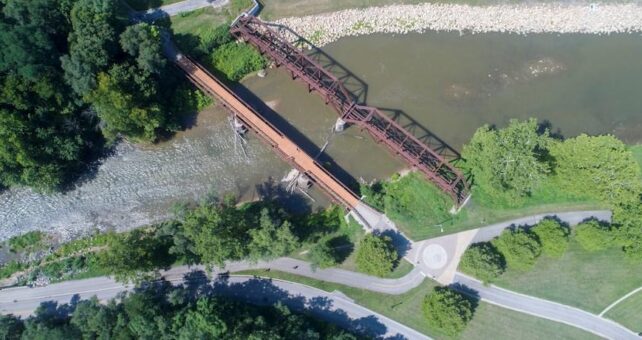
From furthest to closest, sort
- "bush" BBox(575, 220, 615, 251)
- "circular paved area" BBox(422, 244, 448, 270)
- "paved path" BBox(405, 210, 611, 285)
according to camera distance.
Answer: "circular paved area" BBox(422, 244, 448, 270), "paved path" BBox(405, 210, 611, 285), "bush" BBox(575, 220, 615, 251)

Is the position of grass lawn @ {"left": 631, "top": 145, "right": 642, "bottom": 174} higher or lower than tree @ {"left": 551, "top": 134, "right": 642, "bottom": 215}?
higher

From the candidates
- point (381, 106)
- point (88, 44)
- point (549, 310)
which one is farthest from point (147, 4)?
point (549, 310)

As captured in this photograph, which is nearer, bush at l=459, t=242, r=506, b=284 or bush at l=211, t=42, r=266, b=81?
bush at l=459, t=242, r=506, b=284

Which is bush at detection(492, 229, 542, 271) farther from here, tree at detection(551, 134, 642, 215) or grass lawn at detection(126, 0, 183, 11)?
grass lawn at detection(126, 0, 183, 11)

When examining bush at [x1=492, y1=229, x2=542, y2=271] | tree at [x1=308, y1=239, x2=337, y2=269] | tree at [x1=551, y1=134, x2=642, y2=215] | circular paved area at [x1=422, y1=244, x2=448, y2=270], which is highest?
tree at [x1=551, y1=134, x2=642, y2=215]

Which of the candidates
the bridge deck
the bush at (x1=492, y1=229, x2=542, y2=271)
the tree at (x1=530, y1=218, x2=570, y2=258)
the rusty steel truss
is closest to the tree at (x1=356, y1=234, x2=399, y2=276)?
the bridge deck

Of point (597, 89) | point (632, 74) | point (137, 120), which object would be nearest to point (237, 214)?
point (137, 120)
